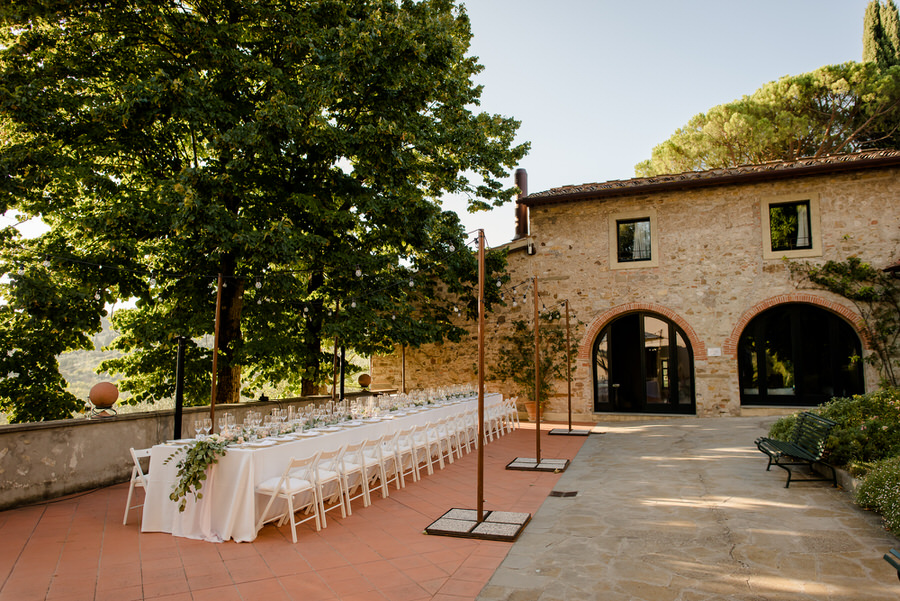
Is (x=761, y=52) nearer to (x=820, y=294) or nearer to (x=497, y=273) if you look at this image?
(x=820, y=294)

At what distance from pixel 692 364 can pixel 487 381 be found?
17.5ft

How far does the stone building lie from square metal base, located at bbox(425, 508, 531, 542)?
885 centimetres

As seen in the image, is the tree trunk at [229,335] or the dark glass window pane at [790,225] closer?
the tree trunk at [229,335]

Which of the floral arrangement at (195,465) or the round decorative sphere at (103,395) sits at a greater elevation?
the round decorative sphere at (103,395)

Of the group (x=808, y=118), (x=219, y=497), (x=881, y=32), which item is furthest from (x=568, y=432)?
(x=881, y=32)

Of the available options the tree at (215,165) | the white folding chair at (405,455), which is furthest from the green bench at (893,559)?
the tree at (215,165)

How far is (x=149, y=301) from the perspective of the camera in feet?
29.1

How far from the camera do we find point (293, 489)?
4.81 metres

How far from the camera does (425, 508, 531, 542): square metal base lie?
4.68m

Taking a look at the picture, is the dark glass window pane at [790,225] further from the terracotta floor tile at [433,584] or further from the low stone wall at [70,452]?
the low stone wall at [70,452]

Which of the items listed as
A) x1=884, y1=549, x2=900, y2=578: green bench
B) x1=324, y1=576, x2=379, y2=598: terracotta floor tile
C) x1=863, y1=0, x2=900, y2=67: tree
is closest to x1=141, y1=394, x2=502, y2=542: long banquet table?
x1=324, y1=576, x2=379, y2=598: terracotta floor tile

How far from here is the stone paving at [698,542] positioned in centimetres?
349

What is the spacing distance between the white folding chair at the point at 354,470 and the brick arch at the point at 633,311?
8.56m

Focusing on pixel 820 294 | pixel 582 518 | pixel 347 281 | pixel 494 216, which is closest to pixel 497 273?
pixel 494 216
